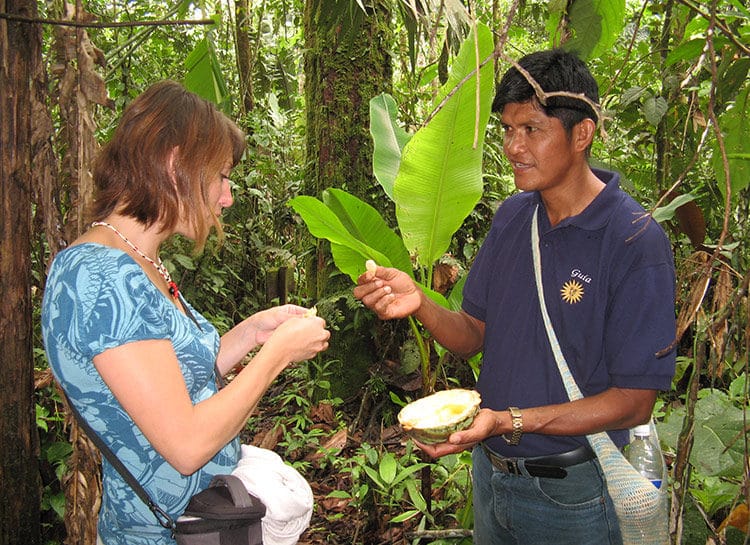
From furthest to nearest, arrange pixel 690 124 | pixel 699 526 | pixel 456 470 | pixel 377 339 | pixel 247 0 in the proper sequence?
pixel 247 0 < pixel 377 339 < pixel 690 124 < pixel 456 470 < pixel 699 526

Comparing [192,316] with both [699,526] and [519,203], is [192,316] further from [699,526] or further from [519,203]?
[699,526]

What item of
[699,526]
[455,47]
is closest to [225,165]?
[455,47]

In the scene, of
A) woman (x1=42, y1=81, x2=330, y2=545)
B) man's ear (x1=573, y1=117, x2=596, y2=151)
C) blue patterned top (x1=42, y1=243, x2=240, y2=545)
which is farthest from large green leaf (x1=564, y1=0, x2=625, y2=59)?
blue patterned top (x1=42, y1=243, x2=240, y2=545)

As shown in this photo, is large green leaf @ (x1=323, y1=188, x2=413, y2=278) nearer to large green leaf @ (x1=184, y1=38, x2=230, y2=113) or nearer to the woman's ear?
large green leaf @ (x1=184, y1=38, x2=230, y2=113)

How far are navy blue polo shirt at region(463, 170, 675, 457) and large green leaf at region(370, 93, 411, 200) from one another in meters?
0.91

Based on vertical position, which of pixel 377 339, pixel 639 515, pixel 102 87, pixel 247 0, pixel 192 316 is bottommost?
pixel 377 339

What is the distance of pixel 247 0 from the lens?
6.18 m

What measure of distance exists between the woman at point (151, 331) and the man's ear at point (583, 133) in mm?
883

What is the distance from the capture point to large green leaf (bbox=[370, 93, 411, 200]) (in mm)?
2771

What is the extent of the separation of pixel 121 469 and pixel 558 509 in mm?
1114

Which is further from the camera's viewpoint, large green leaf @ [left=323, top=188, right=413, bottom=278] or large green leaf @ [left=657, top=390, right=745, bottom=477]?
large green leaf @ [left=323, top=188, right=413, bottom=278]

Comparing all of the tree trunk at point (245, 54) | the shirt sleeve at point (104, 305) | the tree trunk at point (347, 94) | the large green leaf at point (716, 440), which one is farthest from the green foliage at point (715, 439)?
the tree trunk at point (245, 54)

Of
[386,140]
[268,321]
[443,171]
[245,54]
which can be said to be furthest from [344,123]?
[245,54]

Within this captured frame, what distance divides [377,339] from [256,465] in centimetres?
247
